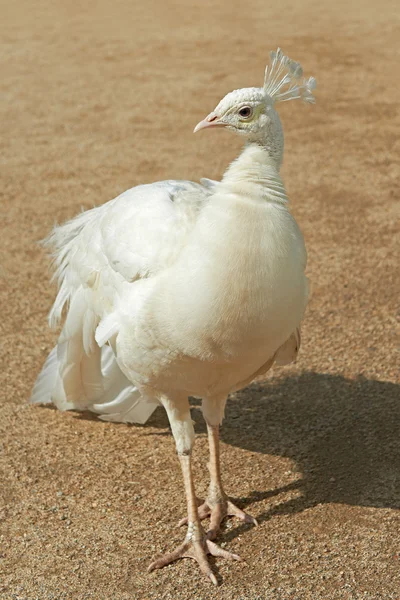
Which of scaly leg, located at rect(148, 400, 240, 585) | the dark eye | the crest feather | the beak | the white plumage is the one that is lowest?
scaly leg, located at rect(148, 400, 240, 585)

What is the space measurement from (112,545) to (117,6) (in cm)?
1236

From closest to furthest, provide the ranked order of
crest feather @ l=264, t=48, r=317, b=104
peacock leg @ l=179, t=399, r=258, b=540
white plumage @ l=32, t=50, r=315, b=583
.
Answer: white plumage @ l=32, t=50, r=315, b=583, crest feather @ l=264, t=48, r=317, b=104, peacock leg @ l=179, t=399, r=258, b=540

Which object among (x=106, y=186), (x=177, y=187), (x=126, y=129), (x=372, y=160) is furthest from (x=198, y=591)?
(x=126, y=129)

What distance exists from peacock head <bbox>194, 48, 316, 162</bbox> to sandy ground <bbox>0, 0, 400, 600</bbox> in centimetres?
188


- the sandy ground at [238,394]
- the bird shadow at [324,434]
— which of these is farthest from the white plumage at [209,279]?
the bird shadow at [324,434]

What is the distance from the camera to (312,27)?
41.7 ft

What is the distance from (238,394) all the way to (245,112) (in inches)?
91.9

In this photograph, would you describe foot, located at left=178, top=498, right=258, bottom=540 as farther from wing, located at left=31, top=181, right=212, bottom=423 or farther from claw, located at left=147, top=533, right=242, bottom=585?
wing, located at left=31, top=181, right=212, bottom=423

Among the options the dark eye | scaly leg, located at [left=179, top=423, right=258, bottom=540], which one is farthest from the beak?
scaly leg, located at [left=179, top=423, right=258, bottom=540]

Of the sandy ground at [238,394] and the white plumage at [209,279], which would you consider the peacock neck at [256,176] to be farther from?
the sandy ground at [238,394]

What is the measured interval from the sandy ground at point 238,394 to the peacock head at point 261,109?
1.88 m

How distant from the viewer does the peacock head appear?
3.27 m

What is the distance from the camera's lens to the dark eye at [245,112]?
10.7 ft

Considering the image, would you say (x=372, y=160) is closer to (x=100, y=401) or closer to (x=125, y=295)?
(x=100, y=401)
